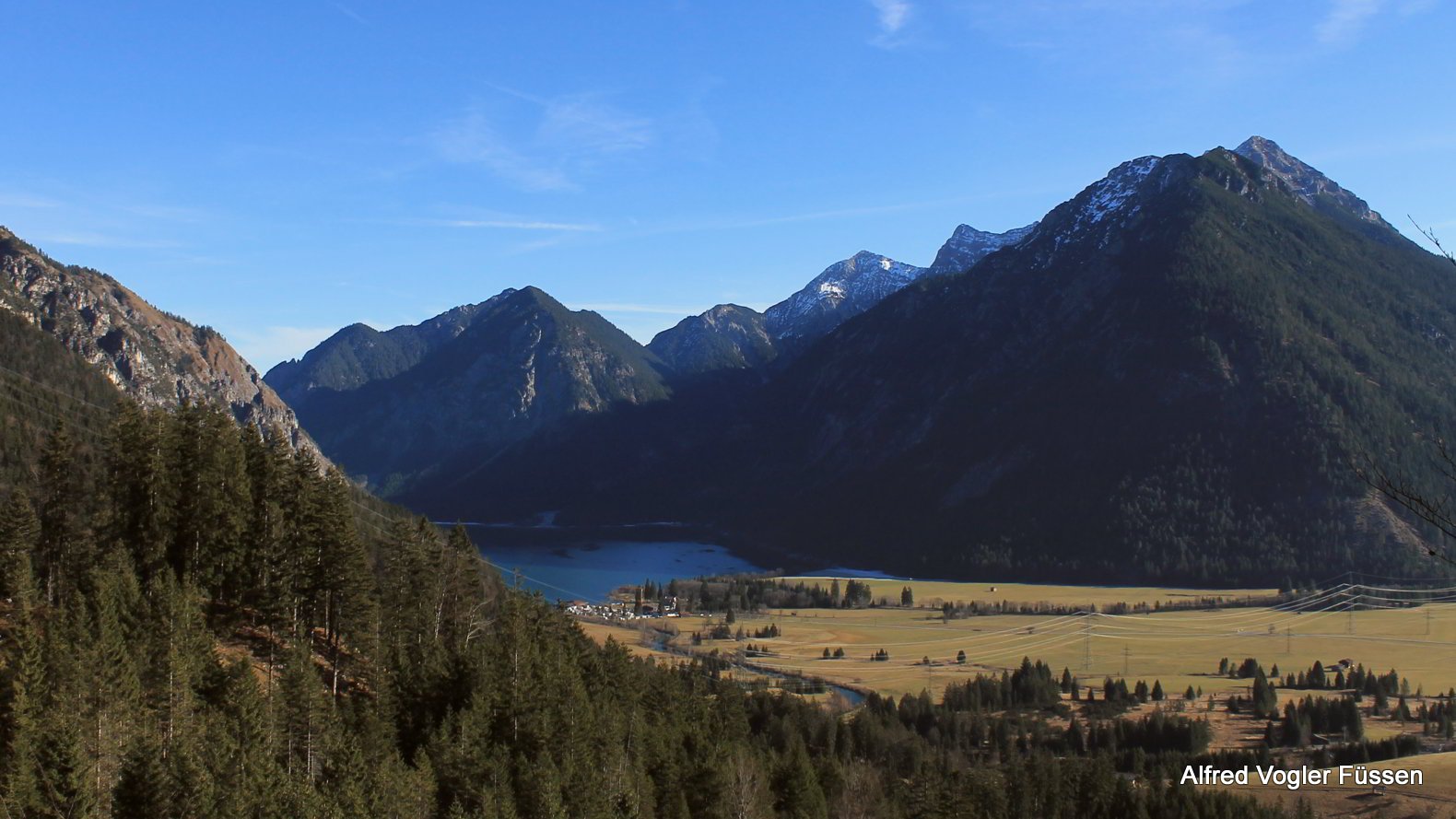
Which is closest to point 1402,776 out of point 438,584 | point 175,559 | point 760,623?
point 438,584

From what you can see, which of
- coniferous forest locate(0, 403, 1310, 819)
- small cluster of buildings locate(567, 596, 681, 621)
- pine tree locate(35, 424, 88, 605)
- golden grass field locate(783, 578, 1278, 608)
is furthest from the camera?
golden grass field locate(783, 578, 1278, 608)

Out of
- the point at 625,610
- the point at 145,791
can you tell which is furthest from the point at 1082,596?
the point at 145,791

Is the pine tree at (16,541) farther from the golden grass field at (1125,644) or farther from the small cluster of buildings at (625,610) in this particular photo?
the small cluster of buildings at (625,610)

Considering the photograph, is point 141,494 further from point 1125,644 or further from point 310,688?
point 1125,644

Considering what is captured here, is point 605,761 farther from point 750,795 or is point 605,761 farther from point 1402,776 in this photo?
point 1402,776

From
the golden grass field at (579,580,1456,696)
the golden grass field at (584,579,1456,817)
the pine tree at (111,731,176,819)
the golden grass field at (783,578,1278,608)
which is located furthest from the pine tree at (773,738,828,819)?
the golden grass field at (783,578,1278,608)

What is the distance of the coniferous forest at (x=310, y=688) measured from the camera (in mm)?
32375

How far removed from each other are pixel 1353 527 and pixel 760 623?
109 metres

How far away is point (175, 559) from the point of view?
51.2m

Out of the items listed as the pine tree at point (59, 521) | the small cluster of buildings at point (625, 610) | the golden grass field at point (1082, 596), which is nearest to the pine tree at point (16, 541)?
the pine tree at point (59, 521)

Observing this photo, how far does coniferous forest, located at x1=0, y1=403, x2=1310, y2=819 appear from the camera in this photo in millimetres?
32375

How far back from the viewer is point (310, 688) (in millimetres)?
39906

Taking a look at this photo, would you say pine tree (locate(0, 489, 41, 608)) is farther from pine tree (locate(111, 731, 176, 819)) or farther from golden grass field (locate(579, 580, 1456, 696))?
golden grass field (locate(579, 580, 1456, 696))

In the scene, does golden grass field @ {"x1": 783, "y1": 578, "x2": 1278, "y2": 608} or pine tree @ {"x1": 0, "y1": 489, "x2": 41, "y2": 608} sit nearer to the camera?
pine tree @ {"x1": 0, "y1": 489, "x2": 41, "y2": 608}
